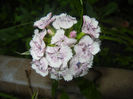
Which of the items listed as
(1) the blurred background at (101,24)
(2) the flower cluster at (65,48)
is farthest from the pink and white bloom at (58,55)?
(1) the blurred background at (101,24)

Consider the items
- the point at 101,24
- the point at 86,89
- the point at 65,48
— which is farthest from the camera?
the point at 101,24

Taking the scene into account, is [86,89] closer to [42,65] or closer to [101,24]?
[42,65]

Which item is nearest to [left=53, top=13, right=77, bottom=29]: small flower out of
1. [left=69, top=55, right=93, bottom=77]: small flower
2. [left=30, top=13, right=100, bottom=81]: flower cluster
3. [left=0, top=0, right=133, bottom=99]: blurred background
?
[left=30, top=13, right=100, bottom=81]: flower cluster

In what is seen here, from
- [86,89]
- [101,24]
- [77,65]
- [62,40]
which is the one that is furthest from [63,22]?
[101,24]

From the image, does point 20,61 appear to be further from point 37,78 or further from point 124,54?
point 124,54

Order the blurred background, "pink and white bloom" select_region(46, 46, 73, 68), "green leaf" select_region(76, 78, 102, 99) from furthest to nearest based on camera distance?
the blurred background, "green leaf" select_region(76, 78, 102, 99), "pink and white bloom" select_region(46, 46, 73, 68)

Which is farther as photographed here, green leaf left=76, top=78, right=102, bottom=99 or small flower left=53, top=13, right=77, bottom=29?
green leaf left=76, top=78, right=102, bottom=99

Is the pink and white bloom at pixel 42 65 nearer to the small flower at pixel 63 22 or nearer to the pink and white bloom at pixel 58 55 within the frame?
the pink and white bloom at pixel 58 55

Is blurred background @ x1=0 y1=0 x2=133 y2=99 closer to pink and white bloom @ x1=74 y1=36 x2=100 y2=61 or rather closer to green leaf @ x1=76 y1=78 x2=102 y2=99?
green leaf @ x1=76 y1=78 x2=102 y2=99
